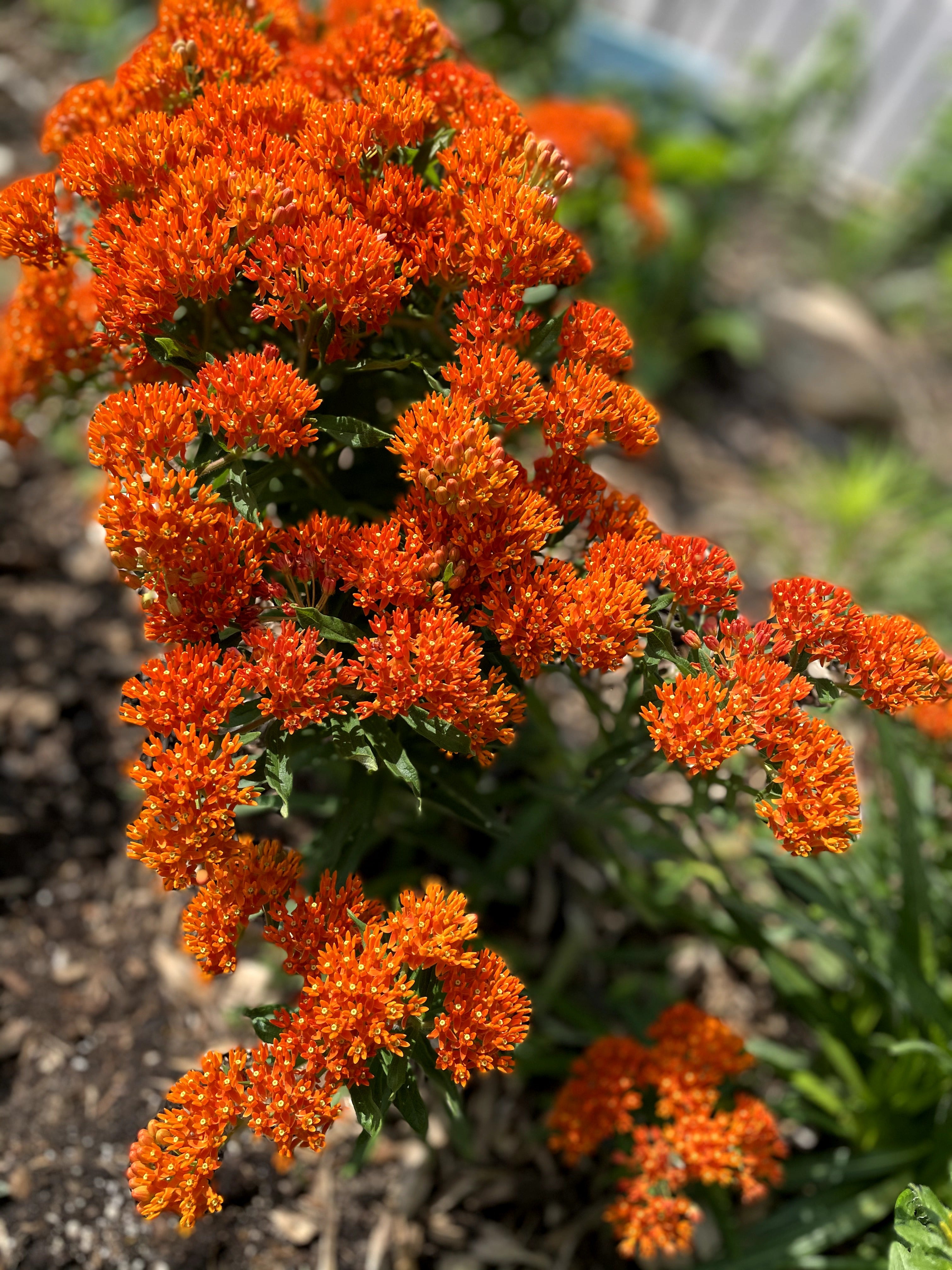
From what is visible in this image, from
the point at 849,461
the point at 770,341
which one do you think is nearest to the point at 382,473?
the point at 849,461

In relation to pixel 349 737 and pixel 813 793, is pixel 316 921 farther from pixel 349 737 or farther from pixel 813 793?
pixel 813 793

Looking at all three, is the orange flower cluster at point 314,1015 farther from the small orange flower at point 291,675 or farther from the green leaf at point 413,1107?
the small orange flower at point 291,675

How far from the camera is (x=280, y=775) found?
132cm

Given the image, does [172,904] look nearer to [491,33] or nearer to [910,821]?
[910,821]

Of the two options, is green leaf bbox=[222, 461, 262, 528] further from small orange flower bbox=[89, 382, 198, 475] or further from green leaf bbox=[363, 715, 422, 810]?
green leaf bbox=[363, 715, 422, 810]

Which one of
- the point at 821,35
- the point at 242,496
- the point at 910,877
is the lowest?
the point at 910,877

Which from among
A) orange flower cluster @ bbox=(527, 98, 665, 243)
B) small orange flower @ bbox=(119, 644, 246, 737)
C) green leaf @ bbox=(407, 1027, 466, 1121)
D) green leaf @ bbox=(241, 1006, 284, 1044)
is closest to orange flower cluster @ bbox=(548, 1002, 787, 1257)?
green leaf @ bbox=(407, 1027, 466, 1121)

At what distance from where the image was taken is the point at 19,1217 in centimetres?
182

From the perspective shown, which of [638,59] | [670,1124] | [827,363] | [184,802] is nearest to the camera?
[184,802]

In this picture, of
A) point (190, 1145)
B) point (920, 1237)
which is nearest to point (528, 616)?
point (190, 1145)

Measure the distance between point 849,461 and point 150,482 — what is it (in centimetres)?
432

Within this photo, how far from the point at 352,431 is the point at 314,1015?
85 centimetres

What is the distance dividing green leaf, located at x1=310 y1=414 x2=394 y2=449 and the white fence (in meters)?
6.54

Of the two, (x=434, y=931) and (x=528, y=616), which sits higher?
(x=528, y=616)
